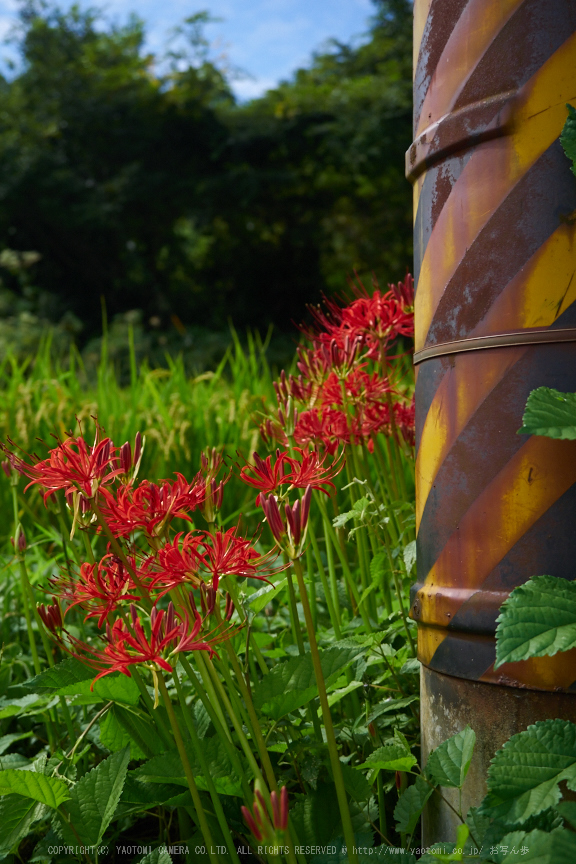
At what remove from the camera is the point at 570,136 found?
2.59 feet

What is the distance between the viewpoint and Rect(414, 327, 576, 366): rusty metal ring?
837 mm

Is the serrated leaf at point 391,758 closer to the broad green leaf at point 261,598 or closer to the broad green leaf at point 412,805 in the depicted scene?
the broad green leaf at point 412,805

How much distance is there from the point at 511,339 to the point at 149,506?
0.47 metres

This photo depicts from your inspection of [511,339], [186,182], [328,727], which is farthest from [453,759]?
[186,182]

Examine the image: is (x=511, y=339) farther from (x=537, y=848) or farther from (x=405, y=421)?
(x=405, y=421)

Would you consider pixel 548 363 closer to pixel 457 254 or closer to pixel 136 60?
pixel 457 254

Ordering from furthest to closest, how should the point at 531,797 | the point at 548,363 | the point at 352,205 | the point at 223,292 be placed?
1. the point at 223,292
2. the point at 352,205
3. the point at 548,363
4. the point at 531,797

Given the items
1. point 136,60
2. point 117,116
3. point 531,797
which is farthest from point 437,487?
point 136,60

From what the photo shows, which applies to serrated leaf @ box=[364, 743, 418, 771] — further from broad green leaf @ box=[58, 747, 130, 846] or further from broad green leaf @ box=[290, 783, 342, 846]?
broad green leaf @ box=[58, 747, 130, 846]

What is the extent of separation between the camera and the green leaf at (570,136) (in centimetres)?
79

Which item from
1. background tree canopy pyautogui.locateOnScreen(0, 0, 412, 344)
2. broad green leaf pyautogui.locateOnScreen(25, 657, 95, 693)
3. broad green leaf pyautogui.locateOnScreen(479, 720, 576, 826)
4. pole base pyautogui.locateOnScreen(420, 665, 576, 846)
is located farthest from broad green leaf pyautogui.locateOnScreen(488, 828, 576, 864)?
background tree canopy pyautogui.locateOnScreen(0, 0, 412, 344)

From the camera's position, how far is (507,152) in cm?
87

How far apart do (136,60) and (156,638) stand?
64.2ft

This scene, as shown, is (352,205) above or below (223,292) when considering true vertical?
above
